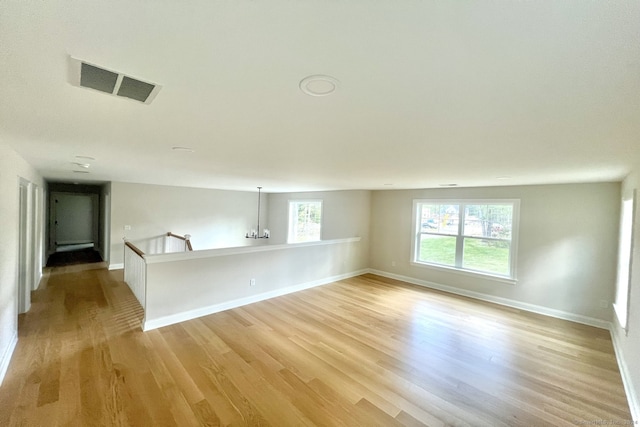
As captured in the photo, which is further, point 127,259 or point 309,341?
point 127,259

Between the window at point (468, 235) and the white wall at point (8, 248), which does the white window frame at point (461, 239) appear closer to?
the window at point (468, 235)

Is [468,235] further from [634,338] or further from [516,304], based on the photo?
[634,338]

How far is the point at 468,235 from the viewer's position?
550 cm

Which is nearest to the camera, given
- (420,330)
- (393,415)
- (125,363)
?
(393,415)

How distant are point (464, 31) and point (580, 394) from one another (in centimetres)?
355

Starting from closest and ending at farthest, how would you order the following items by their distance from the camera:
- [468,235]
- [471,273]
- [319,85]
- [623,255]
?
[319,85], [623,255], [471,273], [468,235]

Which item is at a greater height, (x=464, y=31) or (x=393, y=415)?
(x=464, y=31)

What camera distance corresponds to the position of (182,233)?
Result: 7559mm

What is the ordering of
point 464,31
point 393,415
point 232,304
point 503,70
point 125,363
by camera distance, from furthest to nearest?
point 232,304 < point 125,363 < point 393,415 < point 503,70 < point 464,31

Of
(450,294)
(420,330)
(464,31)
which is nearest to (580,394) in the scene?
(420,330)

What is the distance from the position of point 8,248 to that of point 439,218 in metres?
6.83

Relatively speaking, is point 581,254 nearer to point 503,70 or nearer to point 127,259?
point 503,70

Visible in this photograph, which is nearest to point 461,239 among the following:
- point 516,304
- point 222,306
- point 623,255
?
point 516,304

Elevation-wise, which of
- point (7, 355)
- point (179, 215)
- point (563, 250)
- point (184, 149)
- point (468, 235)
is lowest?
point (7, 355)
